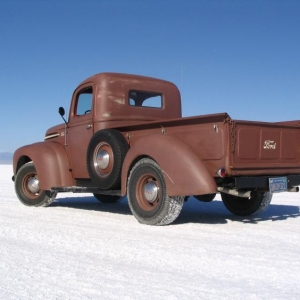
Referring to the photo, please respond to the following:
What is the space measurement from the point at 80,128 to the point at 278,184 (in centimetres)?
350

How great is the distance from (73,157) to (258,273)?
494 centimetres

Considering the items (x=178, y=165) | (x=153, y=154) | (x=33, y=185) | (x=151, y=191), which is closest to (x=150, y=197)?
(x=151, y=191)

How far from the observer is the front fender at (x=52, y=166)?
Answer: 7.90 meters

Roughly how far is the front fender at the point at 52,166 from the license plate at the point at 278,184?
11.8 feet

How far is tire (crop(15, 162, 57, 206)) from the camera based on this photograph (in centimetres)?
846

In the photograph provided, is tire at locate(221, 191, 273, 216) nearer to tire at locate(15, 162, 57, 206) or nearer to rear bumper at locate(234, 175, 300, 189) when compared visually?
rear bumper at locate(234, 175, 300, 189)

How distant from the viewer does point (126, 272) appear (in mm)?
3551

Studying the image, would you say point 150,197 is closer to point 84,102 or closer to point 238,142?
point 238,142

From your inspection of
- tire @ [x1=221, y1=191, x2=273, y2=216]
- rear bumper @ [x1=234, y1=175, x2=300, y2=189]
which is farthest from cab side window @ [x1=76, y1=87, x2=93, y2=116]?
rear bumper @ [x1=234, y1=175, x2=300, y2=189]

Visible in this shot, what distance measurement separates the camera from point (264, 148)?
19.3 ft

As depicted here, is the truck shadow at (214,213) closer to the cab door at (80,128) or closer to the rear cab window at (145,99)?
the cab door at (80,128)

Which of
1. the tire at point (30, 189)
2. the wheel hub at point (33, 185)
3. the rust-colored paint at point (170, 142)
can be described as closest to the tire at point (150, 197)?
the rust-colored paint at point (170, 142)

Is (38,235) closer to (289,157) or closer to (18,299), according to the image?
(18,299)

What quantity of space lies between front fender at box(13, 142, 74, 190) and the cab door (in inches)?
5.3
